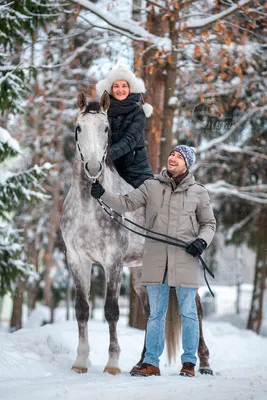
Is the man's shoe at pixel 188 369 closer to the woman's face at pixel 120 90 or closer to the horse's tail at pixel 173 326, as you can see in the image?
the horse's tail at pixel 173 326

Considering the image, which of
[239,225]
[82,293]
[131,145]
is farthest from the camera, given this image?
[239,225]

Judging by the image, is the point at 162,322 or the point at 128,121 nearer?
the point at 162,322

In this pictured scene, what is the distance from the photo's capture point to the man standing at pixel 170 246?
6.66 meters

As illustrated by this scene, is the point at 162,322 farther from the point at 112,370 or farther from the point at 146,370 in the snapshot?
the point at 112,370

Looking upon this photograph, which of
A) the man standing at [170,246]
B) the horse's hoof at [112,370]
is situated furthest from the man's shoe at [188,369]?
the horse's hoof at [112,370]

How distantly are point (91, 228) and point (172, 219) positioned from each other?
2.72ft

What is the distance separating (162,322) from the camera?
22.6ft

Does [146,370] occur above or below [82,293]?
below

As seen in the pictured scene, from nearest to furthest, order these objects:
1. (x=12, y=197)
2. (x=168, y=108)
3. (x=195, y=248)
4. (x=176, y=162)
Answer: (x=195, y=248) < (x=176, y=162) < (x=12, y=197) < (x=168, y=108)

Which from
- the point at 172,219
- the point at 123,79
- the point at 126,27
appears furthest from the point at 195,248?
the point at 126,27

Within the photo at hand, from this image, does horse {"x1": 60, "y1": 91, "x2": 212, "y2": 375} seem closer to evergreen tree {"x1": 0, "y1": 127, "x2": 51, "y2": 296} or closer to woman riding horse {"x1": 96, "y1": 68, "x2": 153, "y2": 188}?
woman riding horse {"x1": 96, "y1": 68, "x2": 153, "y2": 188}

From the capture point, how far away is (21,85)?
11359mm

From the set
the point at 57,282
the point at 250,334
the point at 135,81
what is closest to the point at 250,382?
A: the point at 135,81

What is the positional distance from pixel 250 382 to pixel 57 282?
2197 cm
